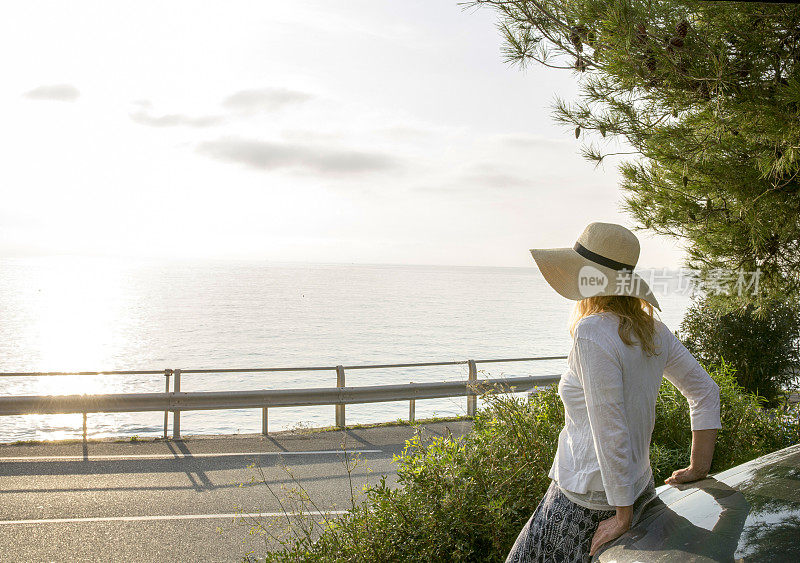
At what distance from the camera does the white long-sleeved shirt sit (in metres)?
2.41

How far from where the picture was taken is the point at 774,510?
2.40m

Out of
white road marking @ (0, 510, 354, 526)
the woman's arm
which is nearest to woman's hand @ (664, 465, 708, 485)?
the woman's arm

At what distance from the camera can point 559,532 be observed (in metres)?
2.67

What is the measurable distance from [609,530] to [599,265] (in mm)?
957

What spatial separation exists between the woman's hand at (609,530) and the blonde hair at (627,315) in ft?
1.94

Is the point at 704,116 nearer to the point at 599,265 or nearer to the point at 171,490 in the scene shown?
the point at 599,265

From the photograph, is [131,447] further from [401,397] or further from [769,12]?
[769,12]

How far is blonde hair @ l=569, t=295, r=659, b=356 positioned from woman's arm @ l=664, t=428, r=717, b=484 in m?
0.56

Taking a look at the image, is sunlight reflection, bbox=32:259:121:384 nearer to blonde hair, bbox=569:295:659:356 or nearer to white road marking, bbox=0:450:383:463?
white road marking, bbox=0:450:383:463

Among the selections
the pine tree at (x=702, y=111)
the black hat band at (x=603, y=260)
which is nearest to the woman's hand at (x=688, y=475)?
the black hat band at (x=603, y=260)

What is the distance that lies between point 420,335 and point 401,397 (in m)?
38.3

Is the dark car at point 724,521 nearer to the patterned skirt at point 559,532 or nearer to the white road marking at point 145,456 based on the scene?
the patterned skirt at point 559,532

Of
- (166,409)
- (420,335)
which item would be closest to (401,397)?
(166,409)

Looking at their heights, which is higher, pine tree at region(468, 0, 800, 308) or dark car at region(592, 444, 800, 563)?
pine tree at region(468, 0, 800, 308)
